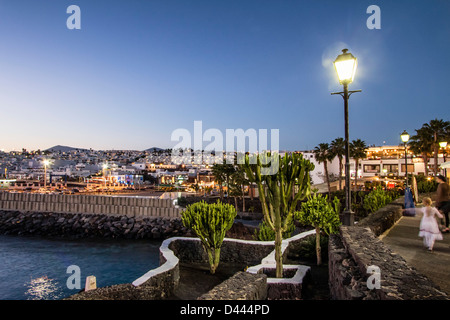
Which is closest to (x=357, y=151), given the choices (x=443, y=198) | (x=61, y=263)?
(x=443, y=198)

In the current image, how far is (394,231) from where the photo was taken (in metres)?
9.67

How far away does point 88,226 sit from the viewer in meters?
29.0

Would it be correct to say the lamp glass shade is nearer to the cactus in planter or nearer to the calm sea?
the cactus in planter

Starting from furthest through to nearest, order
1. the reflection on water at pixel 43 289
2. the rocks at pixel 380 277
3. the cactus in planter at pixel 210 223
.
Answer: the reflection on water at pixel 43 289 < the cactus in planter at pixel 210 223 < the rocks at pixel 380 277

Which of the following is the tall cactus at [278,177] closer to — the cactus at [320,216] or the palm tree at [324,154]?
the cactus at [320,216]

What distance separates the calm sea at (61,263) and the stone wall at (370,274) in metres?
14.3

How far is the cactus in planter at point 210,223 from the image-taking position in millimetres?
10898

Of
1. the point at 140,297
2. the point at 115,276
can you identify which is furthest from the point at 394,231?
the point at 115,276

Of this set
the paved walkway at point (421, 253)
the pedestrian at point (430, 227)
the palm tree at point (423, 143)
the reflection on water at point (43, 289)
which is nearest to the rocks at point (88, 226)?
the reflection on water at point (43, 289)

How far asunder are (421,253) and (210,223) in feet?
21.6

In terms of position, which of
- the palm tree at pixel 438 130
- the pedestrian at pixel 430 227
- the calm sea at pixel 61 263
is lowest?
the calm sea at pixel 61 263

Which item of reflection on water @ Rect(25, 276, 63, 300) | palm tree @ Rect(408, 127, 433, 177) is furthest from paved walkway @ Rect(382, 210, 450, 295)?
palm tree @ Rect(408, 127, 433, 177)

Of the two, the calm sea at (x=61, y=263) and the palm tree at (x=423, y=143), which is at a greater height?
the palm tree at (x=423, y=143)
